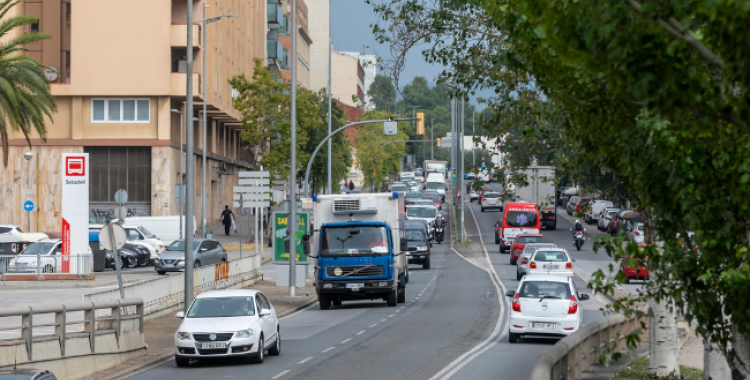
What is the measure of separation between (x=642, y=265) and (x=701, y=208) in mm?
655

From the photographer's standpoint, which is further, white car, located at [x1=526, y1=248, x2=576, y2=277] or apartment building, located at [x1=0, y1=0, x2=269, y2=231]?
apartment building, located at [x1=0, y1=0, x2=269, y2=231]

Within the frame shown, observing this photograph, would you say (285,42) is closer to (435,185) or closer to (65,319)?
(435,185)

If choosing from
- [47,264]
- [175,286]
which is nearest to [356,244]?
[175,286]

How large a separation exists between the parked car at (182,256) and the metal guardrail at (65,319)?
19878mm

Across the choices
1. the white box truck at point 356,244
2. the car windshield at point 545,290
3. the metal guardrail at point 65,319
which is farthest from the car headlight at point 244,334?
the white box truck at point 356,244

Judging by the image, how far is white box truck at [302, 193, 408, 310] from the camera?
1072 inches

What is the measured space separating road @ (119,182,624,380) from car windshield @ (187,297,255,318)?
0.97 m

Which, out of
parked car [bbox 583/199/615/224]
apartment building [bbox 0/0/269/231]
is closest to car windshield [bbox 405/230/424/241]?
apartment building [bbox 0/0/269/231]

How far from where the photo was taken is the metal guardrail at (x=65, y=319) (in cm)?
1416

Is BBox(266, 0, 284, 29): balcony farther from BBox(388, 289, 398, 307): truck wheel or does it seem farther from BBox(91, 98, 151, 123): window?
BBox(388, 289, 398, 307): truck wheel

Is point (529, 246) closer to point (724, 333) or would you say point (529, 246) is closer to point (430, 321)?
point (430, 321)

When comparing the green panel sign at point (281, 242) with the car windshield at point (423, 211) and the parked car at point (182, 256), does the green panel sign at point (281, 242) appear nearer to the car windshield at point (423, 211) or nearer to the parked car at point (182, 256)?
the parked car at point (182, 256)

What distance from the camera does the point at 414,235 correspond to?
45188mm

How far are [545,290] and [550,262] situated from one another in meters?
15.2
